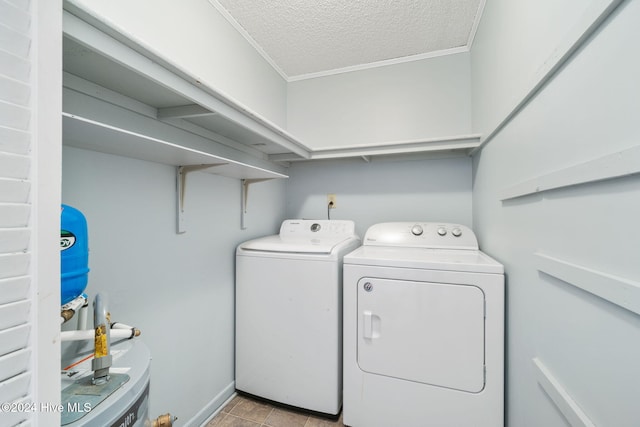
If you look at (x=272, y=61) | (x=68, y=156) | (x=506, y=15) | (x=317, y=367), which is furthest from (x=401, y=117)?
(x=68, y=156)

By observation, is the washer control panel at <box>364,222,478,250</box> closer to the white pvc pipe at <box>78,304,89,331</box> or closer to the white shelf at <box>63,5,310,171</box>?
the white shelf at <box>63,5,310,171</box>

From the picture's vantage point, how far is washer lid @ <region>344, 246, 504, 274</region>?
128cm

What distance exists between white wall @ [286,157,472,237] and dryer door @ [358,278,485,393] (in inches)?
34.5

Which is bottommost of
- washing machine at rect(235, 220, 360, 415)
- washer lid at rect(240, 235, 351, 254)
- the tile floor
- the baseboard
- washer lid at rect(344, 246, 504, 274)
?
the tile floor

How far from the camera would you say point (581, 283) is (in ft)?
2.17

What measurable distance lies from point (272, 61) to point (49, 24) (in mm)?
1956

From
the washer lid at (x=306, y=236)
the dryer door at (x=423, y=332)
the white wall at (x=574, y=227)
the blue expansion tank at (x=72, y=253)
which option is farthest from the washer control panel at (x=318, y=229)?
the blue expansion tank at (x=72, y=253)

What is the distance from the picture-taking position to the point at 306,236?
6.80 feet

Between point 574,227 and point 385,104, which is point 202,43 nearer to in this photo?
point 385,104

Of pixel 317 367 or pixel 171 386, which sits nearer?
pixel 171 386

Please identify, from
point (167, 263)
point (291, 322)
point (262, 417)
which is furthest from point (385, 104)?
point (262, 417)

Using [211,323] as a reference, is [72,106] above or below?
above

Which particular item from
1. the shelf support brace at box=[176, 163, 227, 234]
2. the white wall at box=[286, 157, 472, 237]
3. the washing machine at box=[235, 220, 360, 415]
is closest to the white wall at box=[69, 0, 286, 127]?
the shelf support brace at box=[176, 163, 227, 234]

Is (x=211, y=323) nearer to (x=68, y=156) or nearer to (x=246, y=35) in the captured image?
(x=68, y=156)
